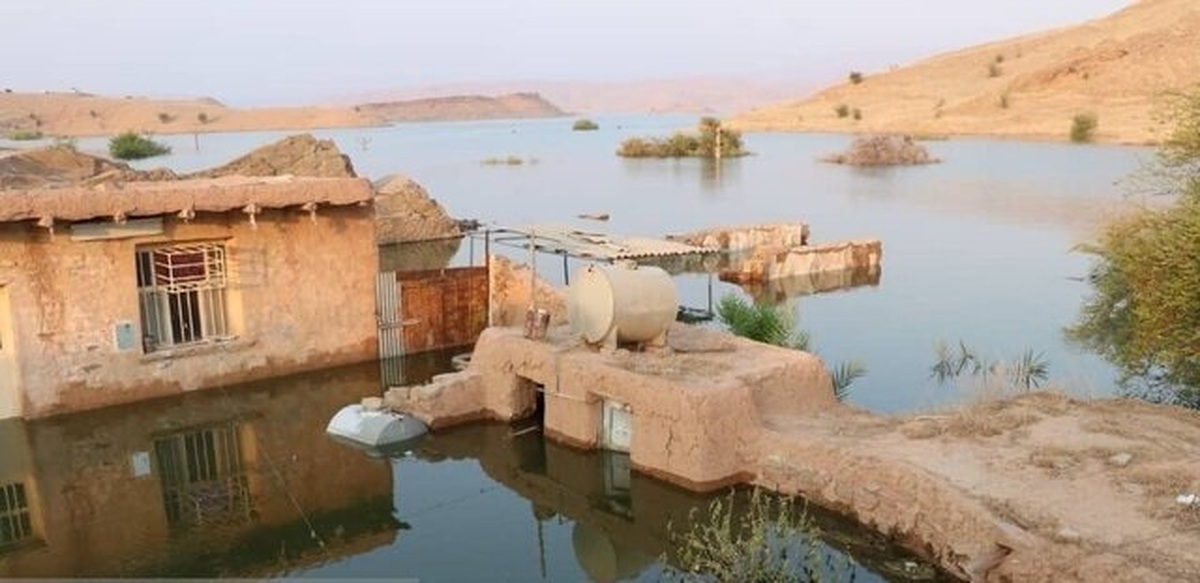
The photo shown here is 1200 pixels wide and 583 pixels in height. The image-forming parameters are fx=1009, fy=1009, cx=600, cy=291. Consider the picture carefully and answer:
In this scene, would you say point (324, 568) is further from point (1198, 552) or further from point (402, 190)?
point (402, 190)

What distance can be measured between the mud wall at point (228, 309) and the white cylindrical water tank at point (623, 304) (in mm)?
6101

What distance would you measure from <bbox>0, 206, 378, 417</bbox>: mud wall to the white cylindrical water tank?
6.10 m

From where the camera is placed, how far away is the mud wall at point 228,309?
1692 centimetres

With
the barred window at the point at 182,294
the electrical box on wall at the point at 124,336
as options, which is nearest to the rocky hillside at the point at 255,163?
the barred window at the point at 182,294

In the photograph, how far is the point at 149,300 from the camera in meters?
18.4

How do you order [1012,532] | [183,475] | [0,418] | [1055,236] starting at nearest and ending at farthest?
[1012,532]
[183,475]
[0,418]
[1055,236]

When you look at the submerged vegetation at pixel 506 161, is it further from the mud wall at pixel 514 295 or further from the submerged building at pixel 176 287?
the submerged building at pixel 176 287

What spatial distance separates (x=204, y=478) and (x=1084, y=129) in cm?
7068

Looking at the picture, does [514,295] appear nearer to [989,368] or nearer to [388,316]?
[388,316]

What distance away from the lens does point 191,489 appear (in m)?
15.1

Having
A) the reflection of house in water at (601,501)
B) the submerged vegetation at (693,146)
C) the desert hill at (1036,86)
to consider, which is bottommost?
the reflection of house in water at (601,501)

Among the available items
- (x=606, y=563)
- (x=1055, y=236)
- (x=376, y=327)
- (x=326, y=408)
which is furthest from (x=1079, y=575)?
(x=1055, y=236)

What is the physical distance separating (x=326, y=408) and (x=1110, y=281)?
14.6m

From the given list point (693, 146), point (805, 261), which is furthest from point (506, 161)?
point (805, 261)
